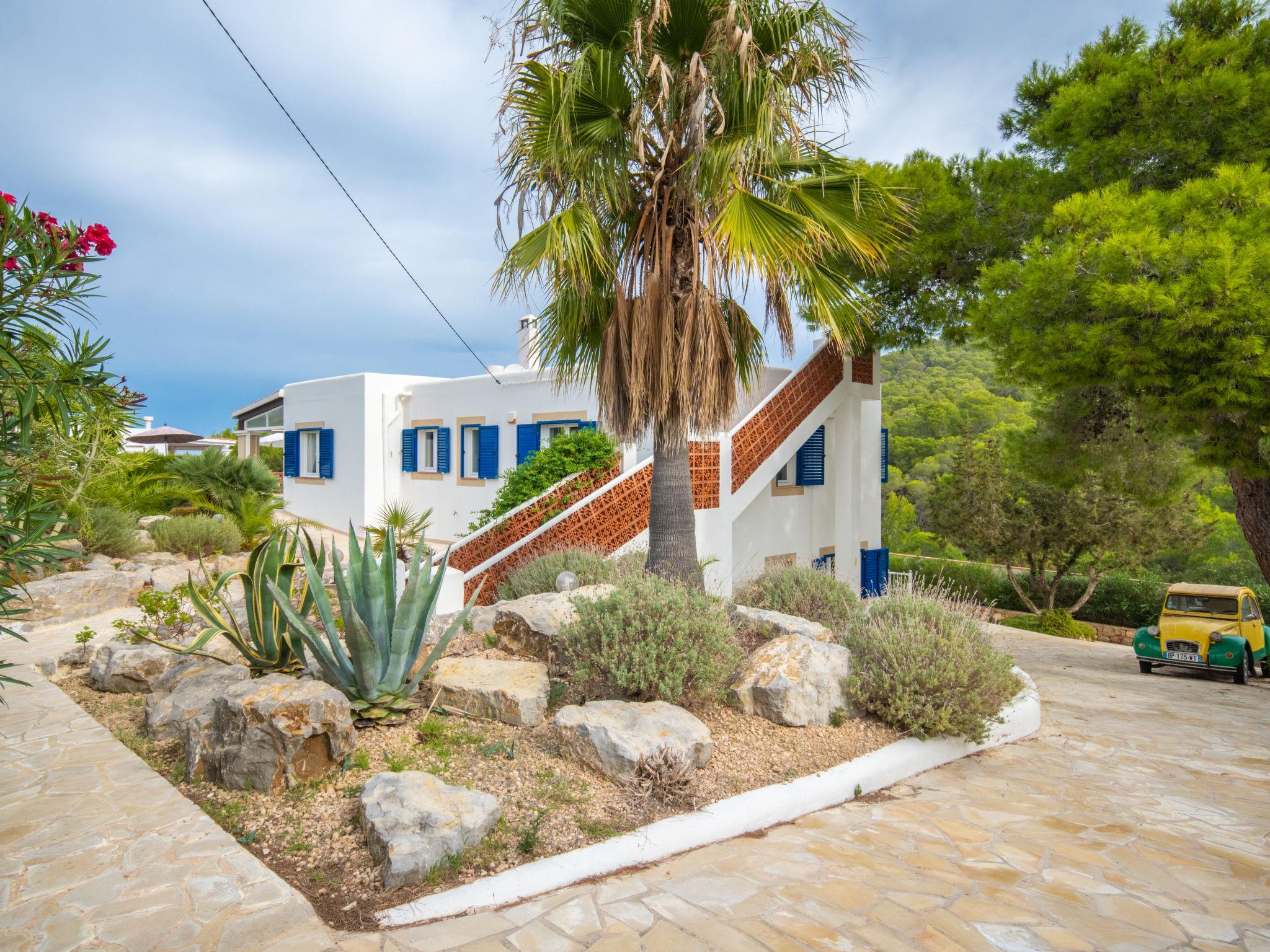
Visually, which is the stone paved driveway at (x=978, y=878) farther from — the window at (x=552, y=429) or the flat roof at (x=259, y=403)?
the flat roof at (x=259, y=403)

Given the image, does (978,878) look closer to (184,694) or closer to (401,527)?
(184,694)

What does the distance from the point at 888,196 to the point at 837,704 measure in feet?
17.3

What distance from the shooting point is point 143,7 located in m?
9.23

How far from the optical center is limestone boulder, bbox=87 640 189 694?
625cm

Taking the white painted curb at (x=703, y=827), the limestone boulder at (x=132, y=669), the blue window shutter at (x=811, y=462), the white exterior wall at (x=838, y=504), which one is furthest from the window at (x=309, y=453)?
the white painted curb at (x=703, y=827)

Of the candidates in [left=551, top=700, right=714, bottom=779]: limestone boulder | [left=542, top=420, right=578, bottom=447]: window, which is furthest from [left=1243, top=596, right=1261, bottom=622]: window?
[left=542, top=420, right=578, bottom=447]: window

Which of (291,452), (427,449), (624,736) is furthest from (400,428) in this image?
(624,736)

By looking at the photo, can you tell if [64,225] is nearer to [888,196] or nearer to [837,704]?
[837,704]

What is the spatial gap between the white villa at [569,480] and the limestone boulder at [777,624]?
1960 mm

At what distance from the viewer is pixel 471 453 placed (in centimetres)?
1592

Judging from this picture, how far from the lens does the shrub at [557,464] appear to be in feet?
37.0

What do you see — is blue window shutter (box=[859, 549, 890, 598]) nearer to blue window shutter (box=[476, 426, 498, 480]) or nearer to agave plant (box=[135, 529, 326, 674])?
blue window shutter (box=[476, 426, 498, 480])

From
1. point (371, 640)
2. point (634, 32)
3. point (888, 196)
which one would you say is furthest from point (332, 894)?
point (888, 196)

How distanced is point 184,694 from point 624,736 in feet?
9.94
